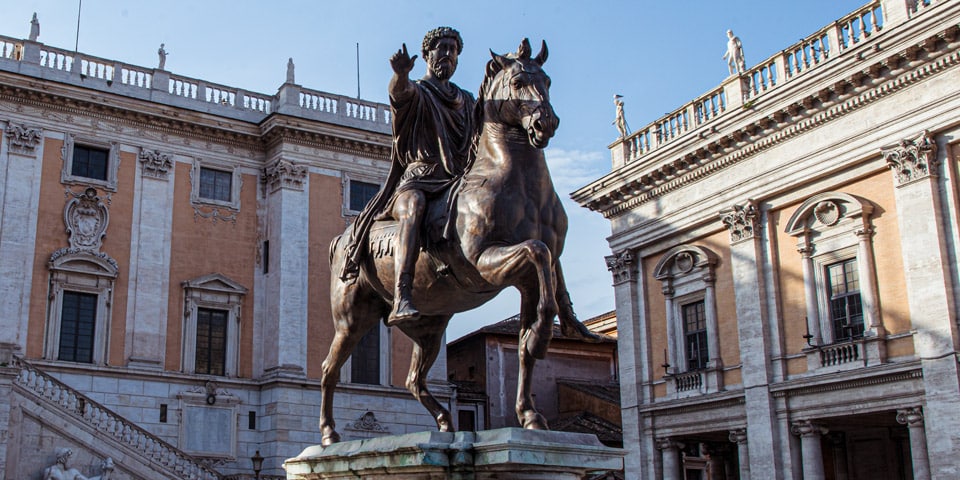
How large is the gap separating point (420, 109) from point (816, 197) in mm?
17385

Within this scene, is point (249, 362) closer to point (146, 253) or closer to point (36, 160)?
point (146, 253)

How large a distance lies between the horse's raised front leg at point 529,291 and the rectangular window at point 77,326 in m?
22.9

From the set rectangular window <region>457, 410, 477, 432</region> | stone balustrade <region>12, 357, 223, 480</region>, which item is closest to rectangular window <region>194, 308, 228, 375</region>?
stone balustrade <region>12, 357, 223, 480</region>

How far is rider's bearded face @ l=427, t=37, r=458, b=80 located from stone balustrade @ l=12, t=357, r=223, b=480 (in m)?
18.3

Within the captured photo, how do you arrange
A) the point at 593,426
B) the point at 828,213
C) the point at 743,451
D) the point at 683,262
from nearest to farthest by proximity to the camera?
the point at 828,213 → the point at 743,451 → the point at 683,262 → the point at 593,426

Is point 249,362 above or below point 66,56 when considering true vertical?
below

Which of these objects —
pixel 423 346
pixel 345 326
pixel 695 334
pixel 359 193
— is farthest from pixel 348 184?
pixel 423 346

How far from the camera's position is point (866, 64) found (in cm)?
2058

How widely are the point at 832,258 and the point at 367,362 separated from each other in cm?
1459

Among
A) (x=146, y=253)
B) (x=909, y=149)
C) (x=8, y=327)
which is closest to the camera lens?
(x=909, y=149)

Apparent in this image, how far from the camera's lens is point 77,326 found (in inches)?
1042

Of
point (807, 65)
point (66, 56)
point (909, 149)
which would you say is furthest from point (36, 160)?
point (909, 149)

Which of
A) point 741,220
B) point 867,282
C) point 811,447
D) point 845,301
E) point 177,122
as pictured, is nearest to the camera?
point 867,282

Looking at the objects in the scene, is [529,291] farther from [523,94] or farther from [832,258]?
[832,258]
